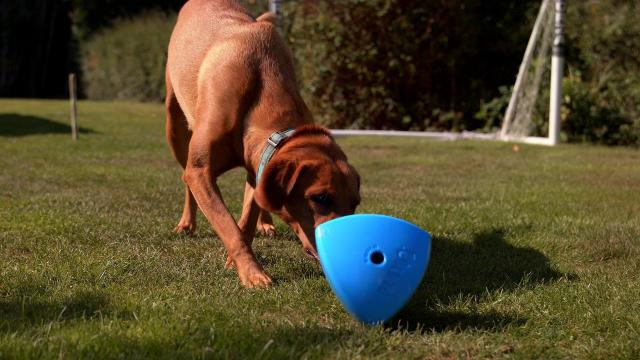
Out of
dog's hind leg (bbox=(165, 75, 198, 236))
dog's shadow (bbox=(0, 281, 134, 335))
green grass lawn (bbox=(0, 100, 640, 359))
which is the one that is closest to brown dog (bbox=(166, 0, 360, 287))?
dog's hind leg (bbox=(165, 75, 198, 236))

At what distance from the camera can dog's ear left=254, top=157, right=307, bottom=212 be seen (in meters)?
3.70

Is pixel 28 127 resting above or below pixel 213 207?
below

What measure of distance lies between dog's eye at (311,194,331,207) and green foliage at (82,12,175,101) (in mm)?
22371

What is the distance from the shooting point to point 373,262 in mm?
3113

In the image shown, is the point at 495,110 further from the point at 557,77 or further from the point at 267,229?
the point at 267,229

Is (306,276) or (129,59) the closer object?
(306,276)

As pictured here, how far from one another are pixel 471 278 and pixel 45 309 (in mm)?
2093

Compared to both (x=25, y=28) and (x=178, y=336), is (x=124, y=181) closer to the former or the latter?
(x=178, y=336)

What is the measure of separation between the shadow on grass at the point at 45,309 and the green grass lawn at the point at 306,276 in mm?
12

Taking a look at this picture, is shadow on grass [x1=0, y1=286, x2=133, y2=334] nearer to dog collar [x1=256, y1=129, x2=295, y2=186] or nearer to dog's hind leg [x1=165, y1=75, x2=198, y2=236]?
dog collar [x1=256, y1=129, x2=295, y2=186]

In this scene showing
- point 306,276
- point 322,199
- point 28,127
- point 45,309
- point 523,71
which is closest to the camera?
point 45,309

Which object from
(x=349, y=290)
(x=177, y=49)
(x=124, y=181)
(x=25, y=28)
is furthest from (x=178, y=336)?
(x=25, y=28)

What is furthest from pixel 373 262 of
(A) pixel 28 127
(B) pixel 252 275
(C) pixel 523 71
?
(A) pixel 28 127

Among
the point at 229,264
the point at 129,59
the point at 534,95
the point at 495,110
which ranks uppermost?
the point at 229,264
